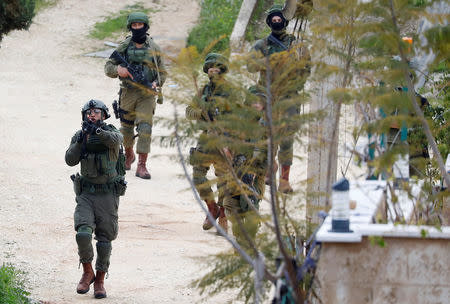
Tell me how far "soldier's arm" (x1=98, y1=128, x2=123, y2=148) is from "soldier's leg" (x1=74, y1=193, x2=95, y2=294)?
47 centimetres

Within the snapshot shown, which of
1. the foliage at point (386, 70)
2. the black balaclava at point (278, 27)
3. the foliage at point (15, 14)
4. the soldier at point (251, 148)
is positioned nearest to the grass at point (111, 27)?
the black balaclava at point (278, 27)

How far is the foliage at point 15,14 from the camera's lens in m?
6.93

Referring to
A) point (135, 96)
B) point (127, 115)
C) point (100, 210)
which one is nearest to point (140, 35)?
point (135, 96)

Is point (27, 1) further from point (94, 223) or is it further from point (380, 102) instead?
point (380, 102)

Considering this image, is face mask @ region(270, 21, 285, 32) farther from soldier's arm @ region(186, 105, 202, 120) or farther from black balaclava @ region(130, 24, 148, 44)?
soldier's arm @ region(186, 105, 202, 120)

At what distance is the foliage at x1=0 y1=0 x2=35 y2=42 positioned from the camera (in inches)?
273

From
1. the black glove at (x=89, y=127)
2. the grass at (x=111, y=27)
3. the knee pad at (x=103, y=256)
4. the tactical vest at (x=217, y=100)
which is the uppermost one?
the grass at (x=111, y=27)

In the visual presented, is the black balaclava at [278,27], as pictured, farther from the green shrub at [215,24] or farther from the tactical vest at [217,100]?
the green shrub at [215,24]

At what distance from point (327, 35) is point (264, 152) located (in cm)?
124

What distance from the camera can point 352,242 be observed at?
4.98 meters

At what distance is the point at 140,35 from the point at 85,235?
160 inches

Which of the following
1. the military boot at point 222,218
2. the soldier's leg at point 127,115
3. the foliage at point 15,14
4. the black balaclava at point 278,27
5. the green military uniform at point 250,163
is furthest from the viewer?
the soldier's leg at point 127,115

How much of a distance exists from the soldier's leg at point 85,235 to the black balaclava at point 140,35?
369cm

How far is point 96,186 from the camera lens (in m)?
7.75
